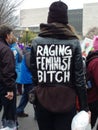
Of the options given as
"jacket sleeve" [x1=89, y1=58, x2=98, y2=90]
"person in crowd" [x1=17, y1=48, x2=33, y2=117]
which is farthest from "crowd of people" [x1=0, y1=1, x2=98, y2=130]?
"person in crowd" [x1=17, y1=48, x2=33, y2=117]

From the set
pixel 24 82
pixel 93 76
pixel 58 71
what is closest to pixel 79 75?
pixel 58 71

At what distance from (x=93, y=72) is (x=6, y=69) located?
1577mm

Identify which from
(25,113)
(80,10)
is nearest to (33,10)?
(80,10)

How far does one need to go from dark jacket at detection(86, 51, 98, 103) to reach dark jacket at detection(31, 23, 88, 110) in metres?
0.76

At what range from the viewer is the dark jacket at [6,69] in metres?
5.71

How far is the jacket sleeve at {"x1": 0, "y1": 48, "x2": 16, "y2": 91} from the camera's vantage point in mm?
5704

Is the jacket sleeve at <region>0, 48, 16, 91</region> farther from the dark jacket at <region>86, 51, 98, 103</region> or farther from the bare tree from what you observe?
the bare tree

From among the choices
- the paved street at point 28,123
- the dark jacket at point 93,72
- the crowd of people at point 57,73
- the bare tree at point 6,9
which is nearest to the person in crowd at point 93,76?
the dark jacket at point 93,72

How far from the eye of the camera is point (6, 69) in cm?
→ 575

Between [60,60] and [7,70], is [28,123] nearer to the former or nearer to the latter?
[7,70]

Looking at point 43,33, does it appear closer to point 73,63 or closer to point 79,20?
point 73,63

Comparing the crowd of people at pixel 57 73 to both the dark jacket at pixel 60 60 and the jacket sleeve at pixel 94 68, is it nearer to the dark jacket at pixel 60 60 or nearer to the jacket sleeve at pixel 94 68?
the dark jacket at pixel 60 60

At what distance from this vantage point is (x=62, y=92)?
379 centimetres

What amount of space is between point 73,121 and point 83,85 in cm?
34
